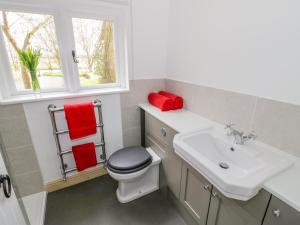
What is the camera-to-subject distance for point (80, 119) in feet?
5.36

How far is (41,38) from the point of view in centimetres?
151

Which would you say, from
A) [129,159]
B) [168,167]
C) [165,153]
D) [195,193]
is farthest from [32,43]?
[195,193]

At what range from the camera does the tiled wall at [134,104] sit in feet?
6.35

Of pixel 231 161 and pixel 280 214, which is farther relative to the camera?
pixel 231 161

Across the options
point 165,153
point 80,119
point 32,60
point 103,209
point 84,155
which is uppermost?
point 32,60

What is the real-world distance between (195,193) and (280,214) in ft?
1.94

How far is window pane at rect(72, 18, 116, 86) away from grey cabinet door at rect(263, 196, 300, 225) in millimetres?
1780

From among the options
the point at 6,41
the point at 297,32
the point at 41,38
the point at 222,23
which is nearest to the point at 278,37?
the point at 297,32

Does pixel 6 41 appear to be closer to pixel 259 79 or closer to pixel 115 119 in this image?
pixel 115 119

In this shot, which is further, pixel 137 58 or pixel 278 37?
pixel 137 58

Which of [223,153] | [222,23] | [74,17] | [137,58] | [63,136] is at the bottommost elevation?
[63,136]

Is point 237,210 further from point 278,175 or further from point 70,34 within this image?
point 70,34

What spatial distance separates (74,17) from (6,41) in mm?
624

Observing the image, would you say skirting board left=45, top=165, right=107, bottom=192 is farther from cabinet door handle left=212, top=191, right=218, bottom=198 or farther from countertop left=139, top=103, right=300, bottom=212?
cabinet door handle left=212, top=191, right=218, bottom=198
